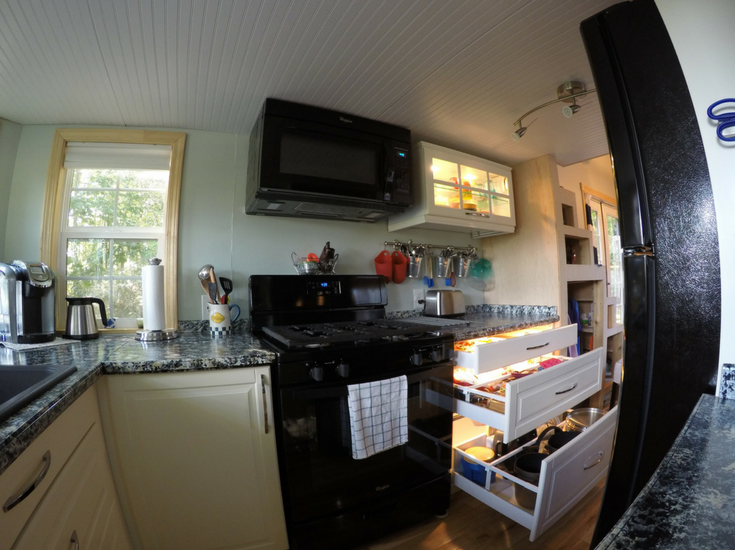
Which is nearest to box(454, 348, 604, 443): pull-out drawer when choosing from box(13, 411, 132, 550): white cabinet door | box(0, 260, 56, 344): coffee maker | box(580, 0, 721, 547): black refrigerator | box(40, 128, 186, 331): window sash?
box(580, 0, 721, 547): black refrigerator

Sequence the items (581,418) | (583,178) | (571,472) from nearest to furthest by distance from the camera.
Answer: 1. (571,472)
2. (581,418)
3. (583,178)

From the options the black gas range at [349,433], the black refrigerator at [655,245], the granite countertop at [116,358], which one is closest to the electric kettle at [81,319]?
the granite countertop at [116,358]

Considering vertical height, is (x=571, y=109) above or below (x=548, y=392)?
above

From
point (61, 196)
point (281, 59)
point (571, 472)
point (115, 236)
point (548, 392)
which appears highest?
point (281, 59)

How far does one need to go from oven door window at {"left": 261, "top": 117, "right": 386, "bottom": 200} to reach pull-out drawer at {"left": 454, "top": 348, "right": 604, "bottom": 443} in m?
1.18

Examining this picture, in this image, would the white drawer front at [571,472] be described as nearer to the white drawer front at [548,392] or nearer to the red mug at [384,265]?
the white drawer front at [548,392]

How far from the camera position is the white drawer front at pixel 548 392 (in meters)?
1.29

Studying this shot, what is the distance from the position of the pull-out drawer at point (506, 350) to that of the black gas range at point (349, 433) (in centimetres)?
9

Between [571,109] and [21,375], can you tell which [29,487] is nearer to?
[21,375]

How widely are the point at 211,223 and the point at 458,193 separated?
5.31 ft

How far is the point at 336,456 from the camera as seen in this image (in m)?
1.22

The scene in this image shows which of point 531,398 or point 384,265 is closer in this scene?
point 531,398

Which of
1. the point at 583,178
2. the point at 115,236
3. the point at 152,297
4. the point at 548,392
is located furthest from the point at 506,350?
the point at 583,178

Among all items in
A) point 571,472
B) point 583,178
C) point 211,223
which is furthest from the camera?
point 583,178
